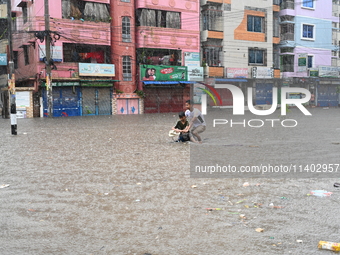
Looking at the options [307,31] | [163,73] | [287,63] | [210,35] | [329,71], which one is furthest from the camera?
[329,71]

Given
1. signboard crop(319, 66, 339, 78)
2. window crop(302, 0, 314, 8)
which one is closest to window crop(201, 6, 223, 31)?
window crop(302, 0, 314, 8)

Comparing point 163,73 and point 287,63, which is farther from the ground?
point 287,63

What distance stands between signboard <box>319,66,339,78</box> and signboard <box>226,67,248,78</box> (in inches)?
523

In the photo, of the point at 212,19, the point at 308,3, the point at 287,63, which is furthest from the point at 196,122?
the point at 308,3

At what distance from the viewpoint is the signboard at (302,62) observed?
2030 inches

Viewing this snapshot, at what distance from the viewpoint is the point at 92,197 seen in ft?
21.4

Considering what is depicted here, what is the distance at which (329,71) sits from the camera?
183 feet

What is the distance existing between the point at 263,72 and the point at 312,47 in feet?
35.7

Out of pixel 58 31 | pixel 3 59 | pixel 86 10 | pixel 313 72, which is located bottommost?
pixel 313 72

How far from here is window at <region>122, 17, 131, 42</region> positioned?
39750 millimetres

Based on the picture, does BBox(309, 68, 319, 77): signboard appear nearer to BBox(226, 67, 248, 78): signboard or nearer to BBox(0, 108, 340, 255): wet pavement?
BBox(226, 67, 248, 78): signboard

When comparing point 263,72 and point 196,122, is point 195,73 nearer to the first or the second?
point 263,72

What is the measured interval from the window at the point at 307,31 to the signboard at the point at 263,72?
847 cm

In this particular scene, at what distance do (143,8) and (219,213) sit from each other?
37126 mm
